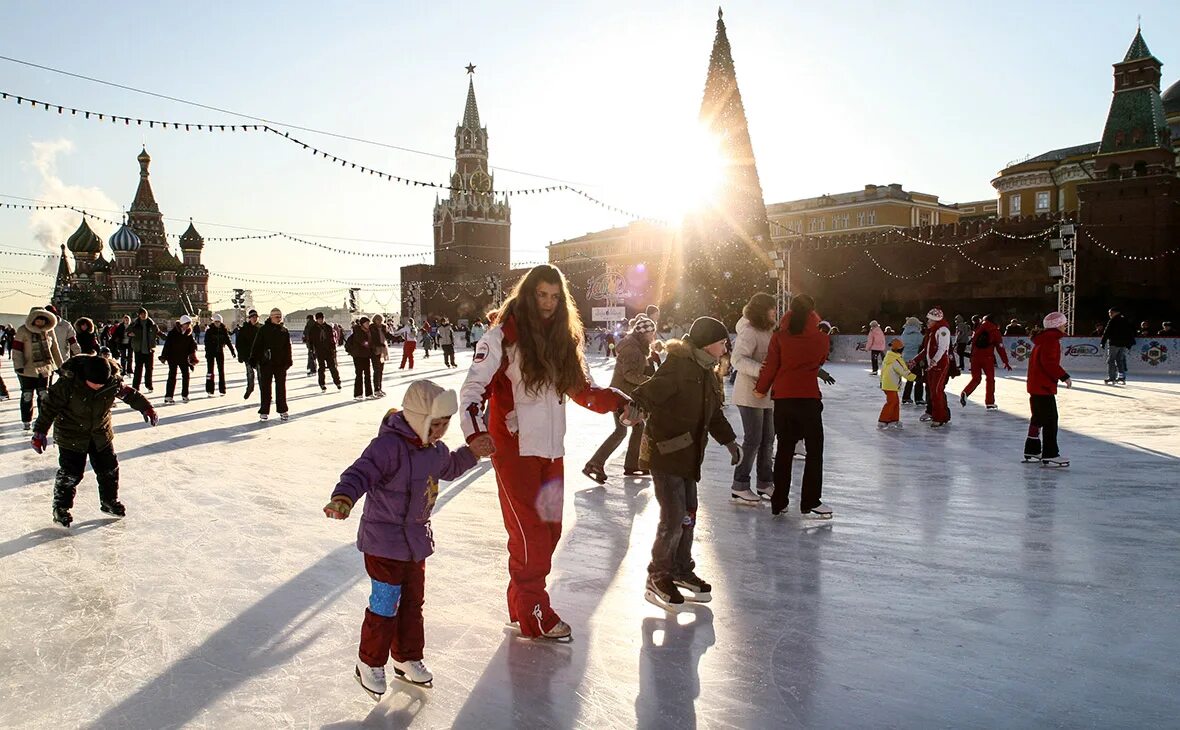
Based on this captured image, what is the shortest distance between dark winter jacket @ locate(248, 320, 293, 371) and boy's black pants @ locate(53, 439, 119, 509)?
518 centimetres

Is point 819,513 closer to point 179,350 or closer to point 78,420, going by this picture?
point 78,420

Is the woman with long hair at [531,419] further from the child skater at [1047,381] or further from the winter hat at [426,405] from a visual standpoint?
the child skater at [1047,381]

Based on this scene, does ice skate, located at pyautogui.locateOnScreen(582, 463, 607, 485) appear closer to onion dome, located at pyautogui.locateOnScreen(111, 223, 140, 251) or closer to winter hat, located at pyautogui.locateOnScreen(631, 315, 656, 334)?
winter hat, located at pyautogui.locateOnScreen(631, 315, 656, 334)

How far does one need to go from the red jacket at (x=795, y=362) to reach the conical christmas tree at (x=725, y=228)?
55.6ft

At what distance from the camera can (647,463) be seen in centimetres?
376

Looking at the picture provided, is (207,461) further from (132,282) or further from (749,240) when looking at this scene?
(132,282)

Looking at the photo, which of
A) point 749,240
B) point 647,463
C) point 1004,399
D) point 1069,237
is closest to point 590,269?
→ point 749,240

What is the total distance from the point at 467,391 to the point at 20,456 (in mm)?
6767

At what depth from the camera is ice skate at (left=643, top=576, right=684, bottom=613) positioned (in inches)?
142

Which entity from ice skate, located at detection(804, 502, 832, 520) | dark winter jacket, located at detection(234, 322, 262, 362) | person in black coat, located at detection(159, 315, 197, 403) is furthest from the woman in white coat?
person in black coat, located at detection(159, 315, 197, 403)

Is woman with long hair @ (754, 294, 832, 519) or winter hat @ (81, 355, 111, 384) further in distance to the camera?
woman with long hair @ (754, 294, 832, 519)

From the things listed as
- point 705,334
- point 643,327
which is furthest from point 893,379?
point 705,334

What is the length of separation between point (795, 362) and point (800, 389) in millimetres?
181

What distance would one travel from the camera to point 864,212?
2309 inches
